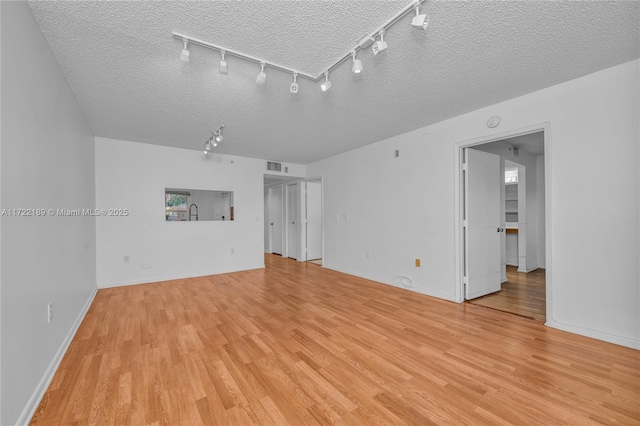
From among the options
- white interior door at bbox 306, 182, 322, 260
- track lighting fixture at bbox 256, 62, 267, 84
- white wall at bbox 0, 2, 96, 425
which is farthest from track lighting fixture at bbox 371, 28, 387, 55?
white interior door at bbox 306, 182, 322, 260

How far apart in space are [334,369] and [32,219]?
232 cm

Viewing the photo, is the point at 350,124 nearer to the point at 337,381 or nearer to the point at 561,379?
the point at 337,381

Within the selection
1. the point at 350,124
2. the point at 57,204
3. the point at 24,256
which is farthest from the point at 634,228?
the point at 57,204

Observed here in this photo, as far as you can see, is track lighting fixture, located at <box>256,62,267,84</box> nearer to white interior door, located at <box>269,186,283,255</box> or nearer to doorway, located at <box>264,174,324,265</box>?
doorway, located at <box>264,174,324,265</box>

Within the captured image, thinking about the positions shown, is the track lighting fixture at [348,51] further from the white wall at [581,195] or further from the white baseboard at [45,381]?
the white baseboard at [45,381]

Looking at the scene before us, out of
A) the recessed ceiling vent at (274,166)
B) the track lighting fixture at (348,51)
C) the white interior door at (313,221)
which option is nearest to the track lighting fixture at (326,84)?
the track lighting fixture at (348,51)

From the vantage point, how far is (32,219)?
1686 millimetres

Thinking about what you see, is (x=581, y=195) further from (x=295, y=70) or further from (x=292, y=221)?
(x=292, y=221)

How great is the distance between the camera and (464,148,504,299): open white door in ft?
11.8

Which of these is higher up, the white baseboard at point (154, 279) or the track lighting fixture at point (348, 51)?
the track lighting fixture at point (348, 51)

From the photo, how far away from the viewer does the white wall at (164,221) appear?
14.2ft

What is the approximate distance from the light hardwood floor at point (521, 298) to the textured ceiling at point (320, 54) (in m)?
2.54

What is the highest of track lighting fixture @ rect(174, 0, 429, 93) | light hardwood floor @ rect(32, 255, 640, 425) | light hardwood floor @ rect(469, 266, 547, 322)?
track lighting fixture @ rect(174, 0, 429, 93)

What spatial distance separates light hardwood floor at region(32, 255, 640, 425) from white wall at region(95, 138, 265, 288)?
56.9 inches
